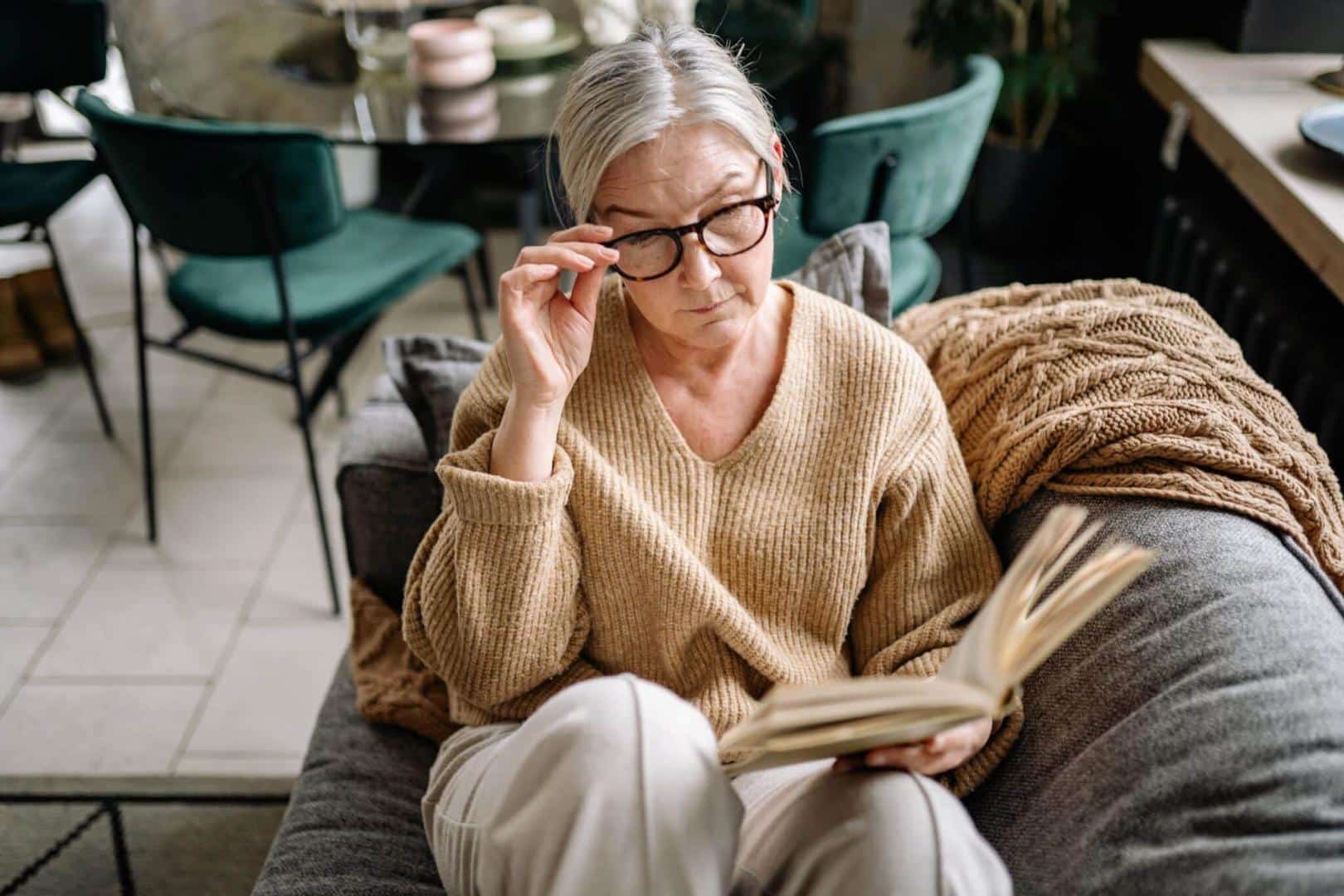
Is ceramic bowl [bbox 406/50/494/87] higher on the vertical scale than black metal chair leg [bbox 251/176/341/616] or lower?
higher

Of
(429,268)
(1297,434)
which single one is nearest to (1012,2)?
(429,268)

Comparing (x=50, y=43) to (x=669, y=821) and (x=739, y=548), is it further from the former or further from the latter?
(x=669, y=821)

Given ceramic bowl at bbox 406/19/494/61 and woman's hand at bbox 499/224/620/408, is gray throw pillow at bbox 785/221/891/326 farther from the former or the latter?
ceramic bowl at bbox 406/19/494/61

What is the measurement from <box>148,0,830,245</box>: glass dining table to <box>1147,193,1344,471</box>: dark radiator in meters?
0.82

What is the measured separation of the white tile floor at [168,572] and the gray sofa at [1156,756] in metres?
0.71

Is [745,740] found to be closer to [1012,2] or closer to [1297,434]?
[1297,434]

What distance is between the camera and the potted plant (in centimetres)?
273

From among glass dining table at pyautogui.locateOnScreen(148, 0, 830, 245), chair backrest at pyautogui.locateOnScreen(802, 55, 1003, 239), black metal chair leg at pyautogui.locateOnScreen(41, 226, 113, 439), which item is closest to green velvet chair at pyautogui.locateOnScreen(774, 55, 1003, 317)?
chair backrest at pyautogui.locateOnScreen(802, 55, 1003, 239)

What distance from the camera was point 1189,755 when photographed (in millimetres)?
918

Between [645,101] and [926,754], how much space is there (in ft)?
2.14

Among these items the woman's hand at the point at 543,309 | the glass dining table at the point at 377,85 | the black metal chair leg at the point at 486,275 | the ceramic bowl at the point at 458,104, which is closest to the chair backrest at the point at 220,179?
the glass dining table at the point at 377,85

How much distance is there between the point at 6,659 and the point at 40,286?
1312mm

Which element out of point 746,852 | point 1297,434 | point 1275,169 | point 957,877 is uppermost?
point 1275,169

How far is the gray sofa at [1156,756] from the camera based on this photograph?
0.85m
